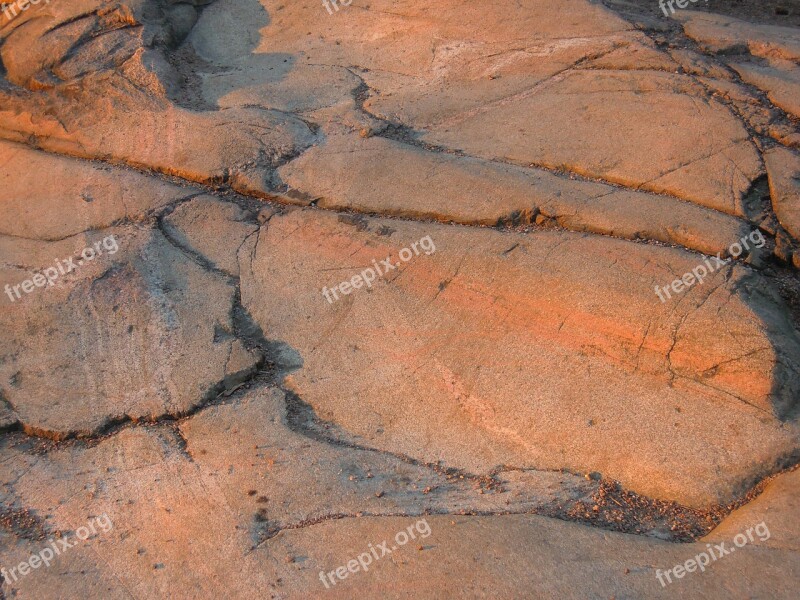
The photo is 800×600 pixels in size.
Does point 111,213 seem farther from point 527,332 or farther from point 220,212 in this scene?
point 527,332

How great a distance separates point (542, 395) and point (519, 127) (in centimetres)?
214

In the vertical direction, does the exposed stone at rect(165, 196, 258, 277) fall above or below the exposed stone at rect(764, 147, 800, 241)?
above

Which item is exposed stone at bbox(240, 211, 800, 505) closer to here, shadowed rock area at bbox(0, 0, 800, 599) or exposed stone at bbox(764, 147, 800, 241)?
shadowed rock area at bbox(0, 0, 800, 599)

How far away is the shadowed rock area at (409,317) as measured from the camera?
3.29m

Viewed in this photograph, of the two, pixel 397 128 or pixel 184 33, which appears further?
pixel 184 33

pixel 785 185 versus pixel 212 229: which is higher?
pixel 212 229

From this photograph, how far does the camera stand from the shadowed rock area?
3293 mm

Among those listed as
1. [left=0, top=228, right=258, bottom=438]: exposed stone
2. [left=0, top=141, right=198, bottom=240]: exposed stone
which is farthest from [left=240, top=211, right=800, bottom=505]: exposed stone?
[left=0, top=141, right=198, bottom=240]: exposed stone

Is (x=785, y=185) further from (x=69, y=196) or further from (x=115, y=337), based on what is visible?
(x=69, y=196)

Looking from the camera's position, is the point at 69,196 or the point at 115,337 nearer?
the point at 115,337

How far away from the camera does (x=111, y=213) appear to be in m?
5.16

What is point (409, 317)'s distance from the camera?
430 cm

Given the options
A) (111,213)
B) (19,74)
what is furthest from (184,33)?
(111,213)

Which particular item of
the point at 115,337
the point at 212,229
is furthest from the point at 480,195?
the point at 115,337
